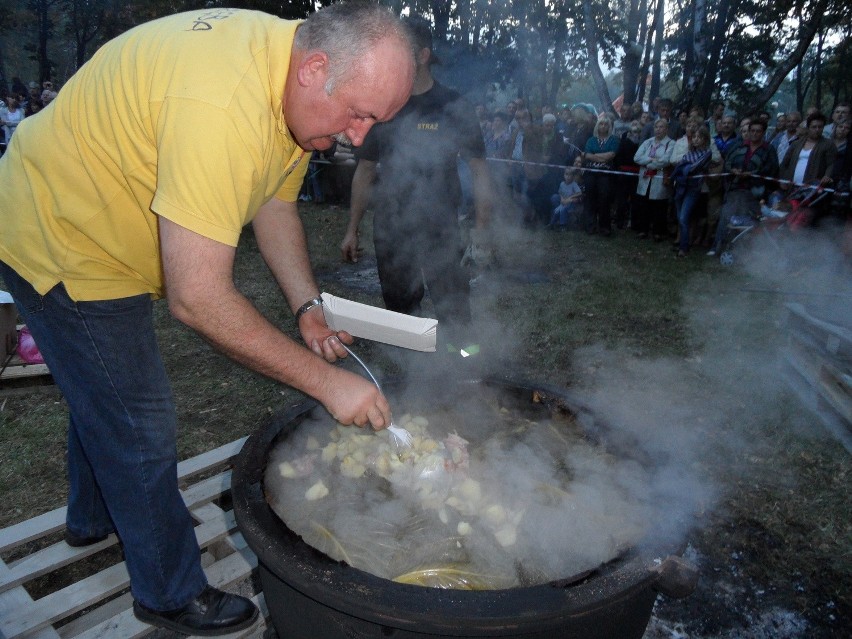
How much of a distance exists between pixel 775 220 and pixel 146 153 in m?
8.28

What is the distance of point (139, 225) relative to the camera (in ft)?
5.46

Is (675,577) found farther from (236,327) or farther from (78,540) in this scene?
(78,540)

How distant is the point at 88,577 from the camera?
2.36 m

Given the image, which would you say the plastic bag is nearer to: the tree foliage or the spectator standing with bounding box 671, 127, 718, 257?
the tree foliage

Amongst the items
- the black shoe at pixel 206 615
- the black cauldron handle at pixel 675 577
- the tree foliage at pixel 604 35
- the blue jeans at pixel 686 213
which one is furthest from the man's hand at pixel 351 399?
Answer: the blue jeans at pixel 686 213

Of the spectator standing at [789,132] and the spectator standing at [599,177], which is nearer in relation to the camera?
the spectator standing at [789,132]

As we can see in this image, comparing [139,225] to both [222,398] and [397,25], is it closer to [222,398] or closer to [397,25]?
[397,25]

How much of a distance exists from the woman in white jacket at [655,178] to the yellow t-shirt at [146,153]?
859 centimetres

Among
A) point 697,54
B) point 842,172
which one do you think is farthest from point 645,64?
point 842,172

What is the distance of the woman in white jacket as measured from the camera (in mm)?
9141

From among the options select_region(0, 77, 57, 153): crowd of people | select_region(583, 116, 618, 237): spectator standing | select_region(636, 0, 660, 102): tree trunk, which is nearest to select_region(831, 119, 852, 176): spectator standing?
select_region(583, 116, 618, 237): spectator standing

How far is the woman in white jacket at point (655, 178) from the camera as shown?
360 inches

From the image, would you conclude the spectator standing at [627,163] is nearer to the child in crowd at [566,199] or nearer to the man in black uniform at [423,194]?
the child in crowd at [566,199]

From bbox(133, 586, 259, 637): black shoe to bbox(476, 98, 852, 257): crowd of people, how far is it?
317 inches
